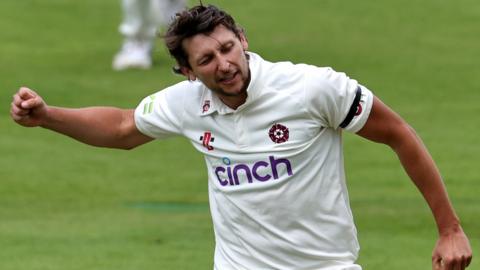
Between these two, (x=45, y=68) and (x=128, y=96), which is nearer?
(x=128, y=96)

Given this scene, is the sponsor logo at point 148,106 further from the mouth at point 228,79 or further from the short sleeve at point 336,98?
the short sleeve at point 336,98

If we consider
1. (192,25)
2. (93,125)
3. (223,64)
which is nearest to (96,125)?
(93,125)

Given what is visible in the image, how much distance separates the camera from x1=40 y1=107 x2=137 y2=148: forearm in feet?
19.4

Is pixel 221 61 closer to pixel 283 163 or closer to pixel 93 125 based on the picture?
pixel 283 163

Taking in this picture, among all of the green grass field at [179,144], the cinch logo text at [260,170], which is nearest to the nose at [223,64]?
the cinch logo text at [260,170]

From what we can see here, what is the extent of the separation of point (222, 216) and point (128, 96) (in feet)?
30.0

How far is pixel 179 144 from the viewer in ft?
42.7

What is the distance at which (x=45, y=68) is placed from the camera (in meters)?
16.2

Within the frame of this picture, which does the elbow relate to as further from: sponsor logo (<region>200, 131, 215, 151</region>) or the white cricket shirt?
sponsor logo (<region>200, 131, 215, 151</region>)

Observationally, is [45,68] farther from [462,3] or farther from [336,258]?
[336,258]

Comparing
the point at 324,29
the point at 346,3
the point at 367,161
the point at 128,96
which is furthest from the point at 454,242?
the point at 346,3

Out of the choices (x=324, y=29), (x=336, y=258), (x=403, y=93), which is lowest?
(x=336, y=258)

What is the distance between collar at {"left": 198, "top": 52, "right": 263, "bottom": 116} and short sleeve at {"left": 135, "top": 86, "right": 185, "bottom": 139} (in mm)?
137

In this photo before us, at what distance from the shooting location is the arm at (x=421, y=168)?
5.51 metres
